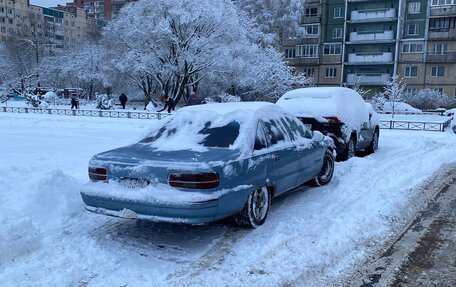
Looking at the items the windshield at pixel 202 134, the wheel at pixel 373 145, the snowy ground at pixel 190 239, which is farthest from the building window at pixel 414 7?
the windshield at pixel 202 134

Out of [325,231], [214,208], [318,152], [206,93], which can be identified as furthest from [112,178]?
[206,93]

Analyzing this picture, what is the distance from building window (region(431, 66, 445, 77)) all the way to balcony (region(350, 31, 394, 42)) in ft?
19.2

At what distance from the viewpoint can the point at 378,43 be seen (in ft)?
166

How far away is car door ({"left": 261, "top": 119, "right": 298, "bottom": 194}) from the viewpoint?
576 centimetres

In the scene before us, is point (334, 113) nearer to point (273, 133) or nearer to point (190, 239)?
point (273, 133)

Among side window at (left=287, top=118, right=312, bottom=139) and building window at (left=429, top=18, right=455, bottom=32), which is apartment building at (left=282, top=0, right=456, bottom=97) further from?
side window at (left=287, top=118, right=312, bottom=139)

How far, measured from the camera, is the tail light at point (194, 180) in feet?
15.0

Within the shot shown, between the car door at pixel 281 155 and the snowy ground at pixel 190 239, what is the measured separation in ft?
1.49

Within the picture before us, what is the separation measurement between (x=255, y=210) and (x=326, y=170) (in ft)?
9.80

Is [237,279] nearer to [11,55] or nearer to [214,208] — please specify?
[214,208]

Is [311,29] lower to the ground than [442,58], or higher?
higher

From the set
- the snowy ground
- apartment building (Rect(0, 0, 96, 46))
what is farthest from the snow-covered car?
apartment building (Rect(0, 0, 96, 46))

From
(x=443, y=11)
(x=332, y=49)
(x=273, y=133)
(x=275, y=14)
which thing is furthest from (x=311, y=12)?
(x=273, y=133)

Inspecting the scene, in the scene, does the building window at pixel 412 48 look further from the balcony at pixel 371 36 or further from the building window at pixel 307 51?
the building window at pixel 307 51
